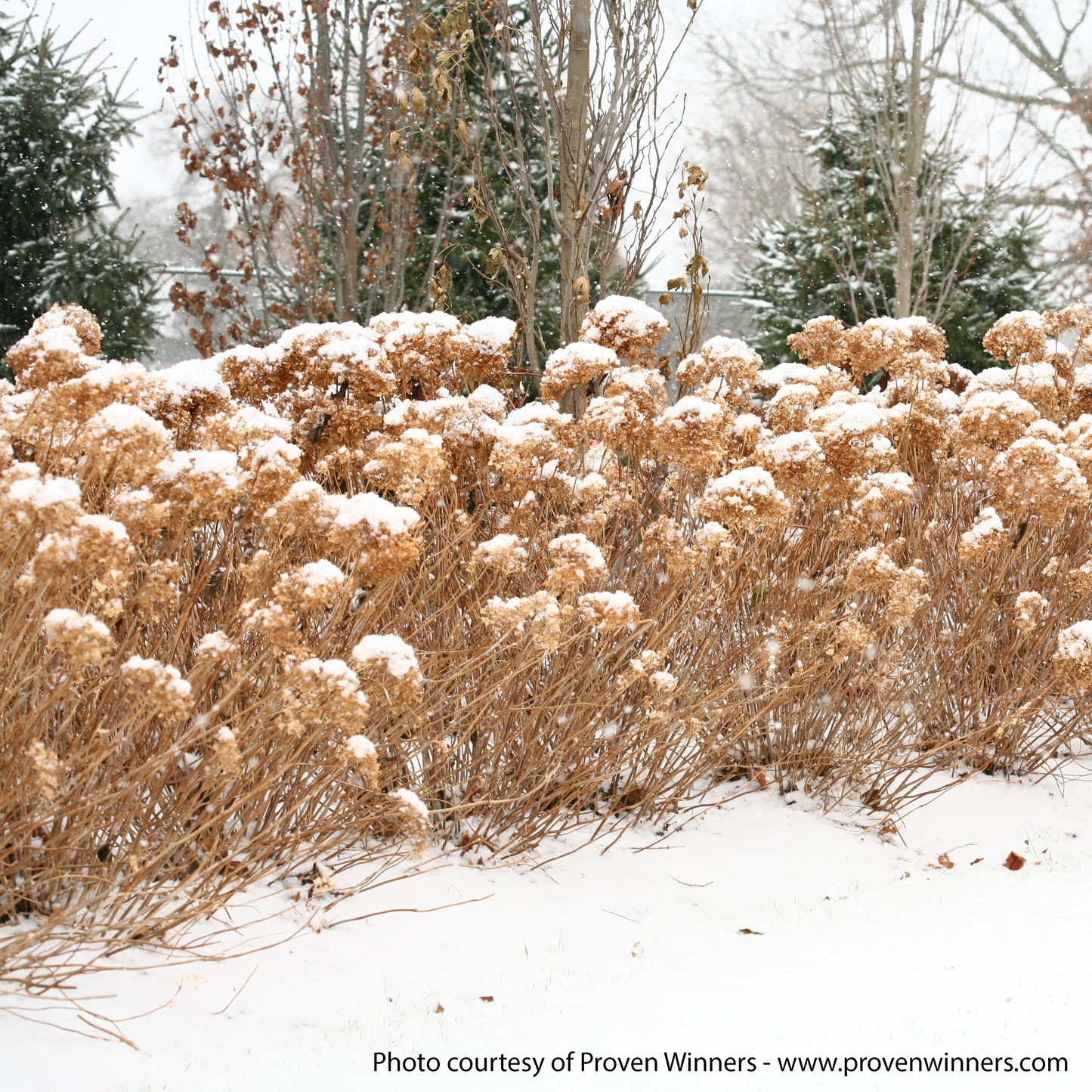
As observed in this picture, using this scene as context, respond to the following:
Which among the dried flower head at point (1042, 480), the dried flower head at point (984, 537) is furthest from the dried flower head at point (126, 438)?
the dried flower head at point (1042, 480)

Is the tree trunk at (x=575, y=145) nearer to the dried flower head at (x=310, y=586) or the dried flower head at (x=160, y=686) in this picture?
the dried flower head at (x=310, y=586)

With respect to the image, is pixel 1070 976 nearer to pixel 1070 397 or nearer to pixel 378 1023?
pixel 378 1023

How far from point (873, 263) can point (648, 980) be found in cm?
883

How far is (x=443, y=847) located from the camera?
3.07m

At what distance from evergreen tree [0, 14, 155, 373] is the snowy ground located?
769 cm

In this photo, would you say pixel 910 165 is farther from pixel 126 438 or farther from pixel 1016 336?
pixel 126 438

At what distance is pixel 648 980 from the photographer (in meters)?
2.57

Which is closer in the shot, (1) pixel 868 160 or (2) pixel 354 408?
(2) pixel 354 408

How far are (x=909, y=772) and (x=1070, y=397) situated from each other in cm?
219

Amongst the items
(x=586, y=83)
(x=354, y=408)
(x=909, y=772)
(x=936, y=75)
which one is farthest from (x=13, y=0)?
(x=909, y=772)

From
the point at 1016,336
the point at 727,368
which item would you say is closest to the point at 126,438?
the point at 727,368

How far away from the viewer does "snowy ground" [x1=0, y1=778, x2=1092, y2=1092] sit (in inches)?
82.0

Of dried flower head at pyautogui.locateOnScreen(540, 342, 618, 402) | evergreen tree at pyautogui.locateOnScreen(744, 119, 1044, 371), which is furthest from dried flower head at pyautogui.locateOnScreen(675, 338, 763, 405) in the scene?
evergreen tree at pyautogui.locateOnScreen(744, 119, 1044, 371)

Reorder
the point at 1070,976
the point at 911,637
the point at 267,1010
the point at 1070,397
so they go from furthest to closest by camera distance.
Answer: the point at 1070,397, the point at 911,637, the point at 1070,976, the point at 267,1010
